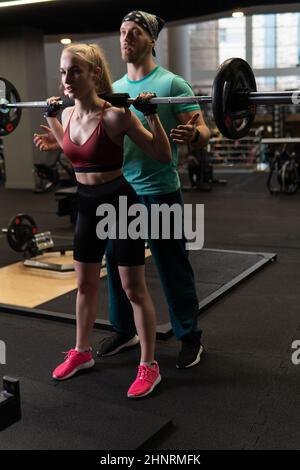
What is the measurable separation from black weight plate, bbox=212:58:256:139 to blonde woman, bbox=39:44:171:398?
171mm

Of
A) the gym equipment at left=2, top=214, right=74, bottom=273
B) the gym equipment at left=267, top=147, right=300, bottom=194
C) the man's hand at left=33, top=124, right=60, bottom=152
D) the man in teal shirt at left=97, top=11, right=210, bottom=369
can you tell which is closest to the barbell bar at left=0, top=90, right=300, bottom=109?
the man in teal shirt at left=97, top=11, right=210, bottom=369

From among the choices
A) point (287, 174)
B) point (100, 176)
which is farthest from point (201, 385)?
point (287, 174)

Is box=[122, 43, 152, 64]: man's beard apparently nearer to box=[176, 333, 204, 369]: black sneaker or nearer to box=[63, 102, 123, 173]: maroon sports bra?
box=[63, 102, 123, 173]: maroon sports bra

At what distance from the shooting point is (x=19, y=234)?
3.63 m

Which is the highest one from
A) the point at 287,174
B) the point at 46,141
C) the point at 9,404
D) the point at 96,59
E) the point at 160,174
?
the point at 96,59

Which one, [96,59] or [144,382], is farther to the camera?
[144,382]

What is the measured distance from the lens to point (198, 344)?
200 centimetres

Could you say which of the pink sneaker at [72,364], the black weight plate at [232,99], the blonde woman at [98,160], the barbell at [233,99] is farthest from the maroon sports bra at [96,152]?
the pink sneaker at [72,364]

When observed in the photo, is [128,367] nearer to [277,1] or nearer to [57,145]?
[57,145]

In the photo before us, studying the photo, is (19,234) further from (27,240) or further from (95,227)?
(95,227)

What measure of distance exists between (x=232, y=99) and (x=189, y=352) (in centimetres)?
92

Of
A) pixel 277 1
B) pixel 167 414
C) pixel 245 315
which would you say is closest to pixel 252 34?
pixel 277 1

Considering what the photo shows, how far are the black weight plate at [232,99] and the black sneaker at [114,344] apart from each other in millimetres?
913

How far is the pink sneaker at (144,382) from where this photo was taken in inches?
67.4
